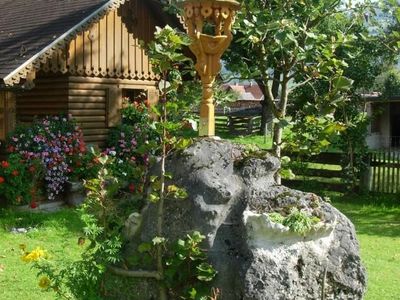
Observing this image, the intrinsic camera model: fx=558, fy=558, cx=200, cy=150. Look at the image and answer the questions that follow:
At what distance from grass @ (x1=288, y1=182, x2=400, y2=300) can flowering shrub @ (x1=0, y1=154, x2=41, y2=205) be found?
6.51 m

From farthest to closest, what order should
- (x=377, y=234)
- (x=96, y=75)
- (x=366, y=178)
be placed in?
(x=366, y=178) → (x=96, y=75) → (x=377, y=234)

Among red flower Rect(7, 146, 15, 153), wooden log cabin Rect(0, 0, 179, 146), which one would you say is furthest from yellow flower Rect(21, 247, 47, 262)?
red flower Rect(7, 146, 15, 153)

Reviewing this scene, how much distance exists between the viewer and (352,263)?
14.5 ft

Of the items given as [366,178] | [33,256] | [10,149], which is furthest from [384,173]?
[33,256]

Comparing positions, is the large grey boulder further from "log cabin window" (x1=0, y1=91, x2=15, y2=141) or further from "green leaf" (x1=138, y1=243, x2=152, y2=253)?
"log cabin window" (x1=0, y1=91, x2=15, y2=141)

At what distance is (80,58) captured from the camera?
13.2 m

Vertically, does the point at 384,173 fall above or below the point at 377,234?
above

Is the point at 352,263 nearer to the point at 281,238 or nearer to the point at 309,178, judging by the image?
the point at 281,238

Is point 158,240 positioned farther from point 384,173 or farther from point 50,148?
point 384,173

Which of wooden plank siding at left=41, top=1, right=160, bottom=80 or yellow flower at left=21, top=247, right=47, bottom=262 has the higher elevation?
wooden plank siding at left=41, top=1, right=160, bottom=80

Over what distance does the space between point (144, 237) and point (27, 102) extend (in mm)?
10509

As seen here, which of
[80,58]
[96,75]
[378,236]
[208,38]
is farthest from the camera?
[96,75]

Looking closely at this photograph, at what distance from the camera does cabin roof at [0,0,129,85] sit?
10.9m

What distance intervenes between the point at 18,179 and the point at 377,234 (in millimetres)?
7131
